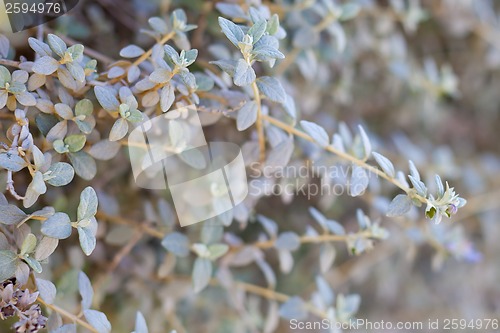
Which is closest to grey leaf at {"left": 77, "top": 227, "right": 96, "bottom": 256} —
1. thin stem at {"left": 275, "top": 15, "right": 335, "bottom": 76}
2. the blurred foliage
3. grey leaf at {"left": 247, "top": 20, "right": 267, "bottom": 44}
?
the blurred foliage

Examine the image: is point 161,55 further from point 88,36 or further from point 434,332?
point 434,332

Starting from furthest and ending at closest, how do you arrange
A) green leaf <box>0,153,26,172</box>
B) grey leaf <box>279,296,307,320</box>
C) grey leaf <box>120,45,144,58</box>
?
grey leaf <box>279,296,307,320</box>
grey leaf <box>120,45,144,58</box>
green leaf <box>0,153,26,172</box>

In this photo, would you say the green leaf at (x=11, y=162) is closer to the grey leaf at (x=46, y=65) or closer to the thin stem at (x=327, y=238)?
the grey leaf at (x=46, y=65)

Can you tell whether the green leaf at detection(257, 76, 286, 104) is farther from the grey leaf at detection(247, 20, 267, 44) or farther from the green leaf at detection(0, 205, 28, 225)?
the green leaf at detection(0, 205, 28, 225)

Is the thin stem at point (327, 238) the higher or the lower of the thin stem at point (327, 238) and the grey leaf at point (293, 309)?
the higher

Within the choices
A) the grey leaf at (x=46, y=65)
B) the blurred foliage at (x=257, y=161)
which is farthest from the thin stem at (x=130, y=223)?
the grey leaf at (x=46, y=65)

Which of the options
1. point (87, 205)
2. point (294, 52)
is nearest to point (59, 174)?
point (87, 205)

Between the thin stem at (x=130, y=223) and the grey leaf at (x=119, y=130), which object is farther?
the thin stem at (x=130, y=223)

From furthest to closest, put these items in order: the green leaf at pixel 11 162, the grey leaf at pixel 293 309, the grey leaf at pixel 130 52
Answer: the grey leaf at pixel 293 309, the grey leaf at pixel 130 52, the green leaf at pixel 11 162
